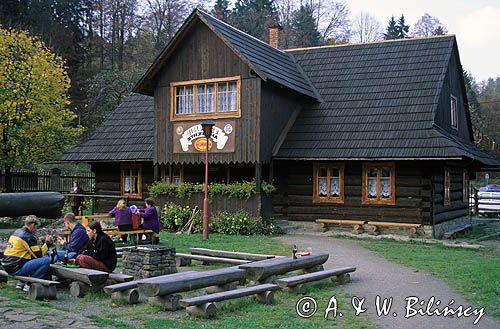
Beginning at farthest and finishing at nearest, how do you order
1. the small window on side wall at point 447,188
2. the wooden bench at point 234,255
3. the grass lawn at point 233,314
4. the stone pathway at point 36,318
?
the small window on side wall at point 447,188 → the wooden bench at point 234,255 → the grass lawn at point 233,314 → the stone pathway at point 36,318

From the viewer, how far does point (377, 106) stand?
2134 centimetres

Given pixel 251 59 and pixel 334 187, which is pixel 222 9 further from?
pixel 334 187

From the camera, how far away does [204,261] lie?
43.2 feet

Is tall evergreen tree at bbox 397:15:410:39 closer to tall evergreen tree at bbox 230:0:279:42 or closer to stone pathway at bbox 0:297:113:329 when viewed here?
tall evergreen tree at bbox 230:0:279:42

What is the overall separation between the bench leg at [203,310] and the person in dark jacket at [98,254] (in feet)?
8.47

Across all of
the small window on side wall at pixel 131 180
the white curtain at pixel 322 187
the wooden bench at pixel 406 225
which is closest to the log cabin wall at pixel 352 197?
the white curtain at pixel 322 187

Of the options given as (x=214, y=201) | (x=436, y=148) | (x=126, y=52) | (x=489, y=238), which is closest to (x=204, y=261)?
(x=214, y=201)

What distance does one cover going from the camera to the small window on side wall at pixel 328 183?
807 inches

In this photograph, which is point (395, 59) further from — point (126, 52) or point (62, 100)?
point (126, 52)

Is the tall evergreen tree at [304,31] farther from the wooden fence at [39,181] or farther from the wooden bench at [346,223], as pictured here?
the wooden bench at [346,223]

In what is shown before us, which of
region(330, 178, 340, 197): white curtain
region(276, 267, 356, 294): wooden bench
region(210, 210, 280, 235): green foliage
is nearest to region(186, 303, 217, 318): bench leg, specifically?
region(276, 267, 356, 294): wooden bench

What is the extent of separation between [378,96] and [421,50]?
296cm

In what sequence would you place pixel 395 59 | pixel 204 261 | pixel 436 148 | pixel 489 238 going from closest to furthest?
pixel 204 261, pixel 436 148, pixel 489 238, pixel 395 59

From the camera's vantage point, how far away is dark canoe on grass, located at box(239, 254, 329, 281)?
10383 millimetres
